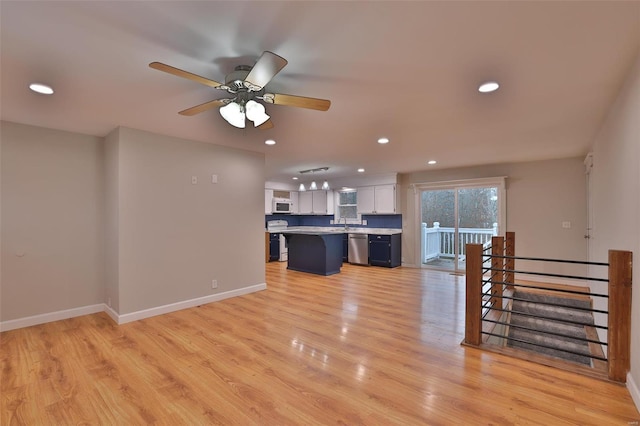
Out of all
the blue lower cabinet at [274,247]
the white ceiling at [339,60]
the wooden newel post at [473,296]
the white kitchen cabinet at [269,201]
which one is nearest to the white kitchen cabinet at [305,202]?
the white kitchen cabinet at [269,201]

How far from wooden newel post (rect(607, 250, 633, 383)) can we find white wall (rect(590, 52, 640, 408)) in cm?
5

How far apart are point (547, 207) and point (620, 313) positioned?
4005 mm

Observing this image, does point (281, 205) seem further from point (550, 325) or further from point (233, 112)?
point (550, 325)

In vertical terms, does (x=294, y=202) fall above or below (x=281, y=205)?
above

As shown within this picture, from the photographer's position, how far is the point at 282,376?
234 cm

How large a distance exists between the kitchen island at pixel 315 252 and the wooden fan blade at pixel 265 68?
459 centimetres

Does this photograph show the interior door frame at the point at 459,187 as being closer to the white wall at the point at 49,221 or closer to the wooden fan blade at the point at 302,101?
the wooden fan blade at the point at 302,101

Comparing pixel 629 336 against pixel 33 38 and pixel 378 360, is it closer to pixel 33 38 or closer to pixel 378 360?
pixel 378 360

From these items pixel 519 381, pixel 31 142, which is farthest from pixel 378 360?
pixel 31 142

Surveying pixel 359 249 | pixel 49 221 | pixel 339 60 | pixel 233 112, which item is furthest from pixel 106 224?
pixel 359 249

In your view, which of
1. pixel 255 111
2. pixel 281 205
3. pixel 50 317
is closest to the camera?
pixel 255 111

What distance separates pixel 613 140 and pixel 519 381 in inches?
96.1

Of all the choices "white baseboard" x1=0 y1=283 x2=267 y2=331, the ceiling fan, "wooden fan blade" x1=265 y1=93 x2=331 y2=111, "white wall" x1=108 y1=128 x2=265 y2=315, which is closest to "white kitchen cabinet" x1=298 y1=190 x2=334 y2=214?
"white wall" x1=108 y1=128 x2=265 y2=315

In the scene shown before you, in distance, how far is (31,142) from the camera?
3.48 metres
